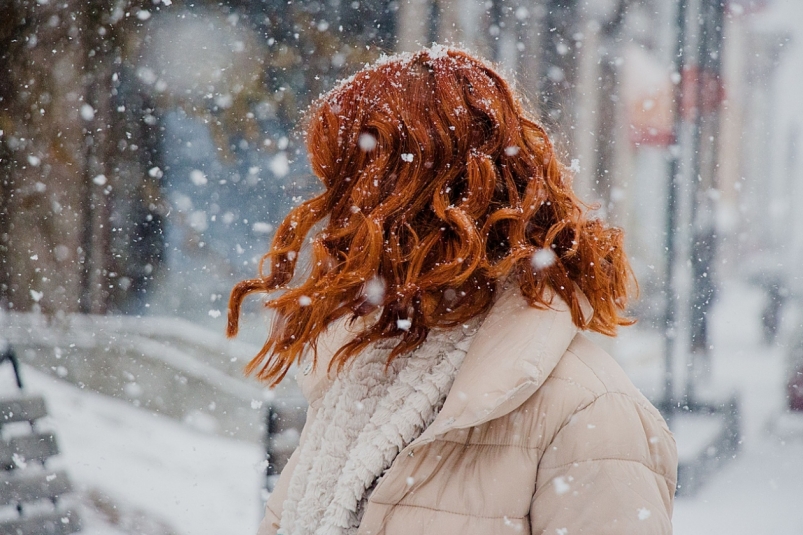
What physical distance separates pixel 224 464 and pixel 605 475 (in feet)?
14.7

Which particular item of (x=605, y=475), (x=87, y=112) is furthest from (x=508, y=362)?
(x=87, y=112)

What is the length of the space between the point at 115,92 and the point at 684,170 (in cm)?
439

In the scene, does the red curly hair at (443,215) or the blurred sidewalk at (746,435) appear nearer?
the red curly hair at (443,215)

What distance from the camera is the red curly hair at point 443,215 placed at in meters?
1.03

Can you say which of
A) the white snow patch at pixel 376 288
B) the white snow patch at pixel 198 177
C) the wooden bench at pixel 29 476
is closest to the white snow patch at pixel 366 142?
the white snow patch at pixel 376 288

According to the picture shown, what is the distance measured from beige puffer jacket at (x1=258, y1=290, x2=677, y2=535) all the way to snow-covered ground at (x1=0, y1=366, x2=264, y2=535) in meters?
3.04

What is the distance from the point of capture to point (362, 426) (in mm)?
1201

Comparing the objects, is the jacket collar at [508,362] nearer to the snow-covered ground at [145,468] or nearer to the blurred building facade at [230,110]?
the snow-covered ground at [145,468]

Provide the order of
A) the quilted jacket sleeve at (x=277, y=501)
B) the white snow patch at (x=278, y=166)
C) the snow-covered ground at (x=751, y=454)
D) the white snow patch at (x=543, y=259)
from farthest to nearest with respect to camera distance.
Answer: the white snow patch at (x=278, y=166) → the snow-covered ground at (x=751, y=454) → the quilted jacket sleeve at (x=277, y=501) → the white snow patch at (x=543, y=259)

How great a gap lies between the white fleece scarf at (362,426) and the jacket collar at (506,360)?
0.07 m

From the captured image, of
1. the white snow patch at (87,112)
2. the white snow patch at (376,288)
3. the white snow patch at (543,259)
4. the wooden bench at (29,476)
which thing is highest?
the white snow patch at (87,112)

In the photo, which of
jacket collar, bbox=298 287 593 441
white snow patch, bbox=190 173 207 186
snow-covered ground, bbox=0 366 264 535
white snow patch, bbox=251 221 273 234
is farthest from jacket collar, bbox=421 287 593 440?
white snow patch, bbox=190 173 207 186

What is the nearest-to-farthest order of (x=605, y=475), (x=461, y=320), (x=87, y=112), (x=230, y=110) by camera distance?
(x=605, y=475) → (x=461, y=320) → (x=87, y=112) → (x=230, y=110)

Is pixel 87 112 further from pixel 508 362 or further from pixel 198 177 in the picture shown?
pixel 508 362
